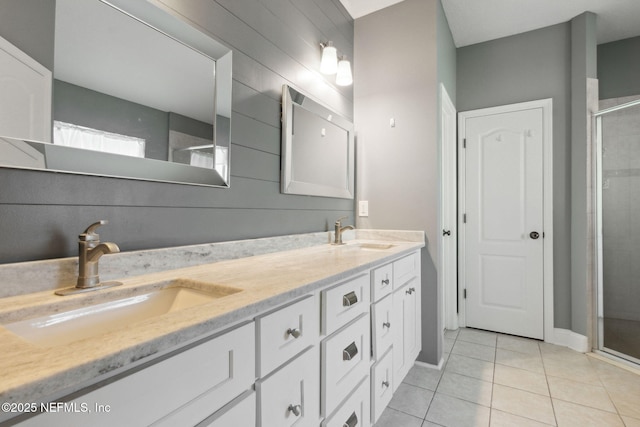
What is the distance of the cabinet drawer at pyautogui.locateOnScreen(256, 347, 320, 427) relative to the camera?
2.60 feet

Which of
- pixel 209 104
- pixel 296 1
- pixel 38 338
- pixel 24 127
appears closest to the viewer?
pixel 38 338

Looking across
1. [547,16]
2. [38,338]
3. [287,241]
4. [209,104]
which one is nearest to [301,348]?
[38,338]

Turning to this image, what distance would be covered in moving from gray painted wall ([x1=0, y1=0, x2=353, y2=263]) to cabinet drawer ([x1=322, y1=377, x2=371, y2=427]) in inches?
32.7

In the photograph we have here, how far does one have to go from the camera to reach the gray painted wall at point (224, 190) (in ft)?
2.70

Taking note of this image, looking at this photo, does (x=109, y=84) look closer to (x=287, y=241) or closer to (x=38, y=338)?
(x=38, y=338)

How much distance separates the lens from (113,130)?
99 centimetres

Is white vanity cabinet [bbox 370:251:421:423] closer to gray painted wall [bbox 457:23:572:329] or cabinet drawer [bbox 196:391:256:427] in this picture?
cabinet drawer [bbox 196:391:256:427]

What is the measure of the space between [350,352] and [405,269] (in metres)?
0.82

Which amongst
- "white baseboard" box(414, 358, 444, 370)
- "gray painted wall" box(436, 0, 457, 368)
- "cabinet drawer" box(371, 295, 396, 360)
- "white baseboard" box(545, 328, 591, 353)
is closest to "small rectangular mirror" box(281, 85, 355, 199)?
"gray painted wall" box(436, 0, 457, 368)

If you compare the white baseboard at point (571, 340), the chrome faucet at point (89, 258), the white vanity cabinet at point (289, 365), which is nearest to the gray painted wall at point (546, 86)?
the white baseboard at point (571, 340)

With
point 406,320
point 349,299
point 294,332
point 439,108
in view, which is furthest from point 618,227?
point 294,332

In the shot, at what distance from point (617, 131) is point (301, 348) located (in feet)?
9.96

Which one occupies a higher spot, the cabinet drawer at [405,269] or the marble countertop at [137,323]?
the marble countertop at [137,323]

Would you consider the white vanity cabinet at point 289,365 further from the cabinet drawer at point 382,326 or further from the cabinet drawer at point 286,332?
the cabinet drawer at point 382,326
